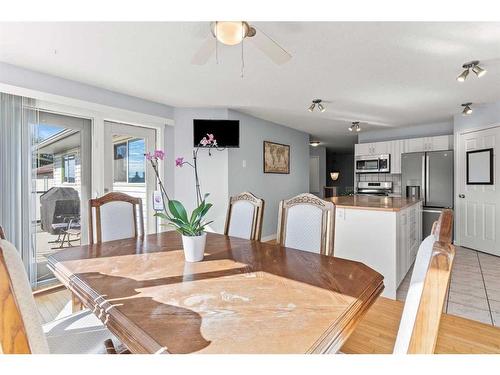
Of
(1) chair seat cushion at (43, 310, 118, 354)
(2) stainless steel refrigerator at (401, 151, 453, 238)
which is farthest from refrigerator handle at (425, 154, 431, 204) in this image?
(1) chair seat cushion at (43, 310, 118, 354)

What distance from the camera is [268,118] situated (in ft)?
16.3

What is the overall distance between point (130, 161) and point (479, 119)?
5.31m

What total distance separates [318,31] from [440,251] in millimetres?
1975

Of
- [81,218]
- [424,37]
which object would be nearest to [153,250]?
[81,218]

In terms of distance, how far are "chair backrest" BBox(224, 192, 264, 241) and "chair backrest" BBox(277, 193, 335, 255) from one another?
0.72 ft

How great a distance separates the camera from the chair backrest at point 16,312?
1.84ft

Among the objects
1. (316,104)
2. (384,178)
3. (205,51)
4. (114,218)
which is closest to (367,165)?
(384,178)

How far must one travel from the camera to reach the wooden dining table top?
75 centimetres

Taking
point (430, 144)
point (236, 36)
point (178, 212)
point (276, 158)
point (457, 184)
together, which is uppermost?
point (236, 36)

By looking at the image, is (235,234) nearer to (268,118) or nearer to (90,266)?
(90,266)

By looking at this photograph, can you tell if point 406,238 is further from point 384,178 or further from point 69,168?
point 69,168

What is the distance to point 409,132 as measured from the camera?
5633mm

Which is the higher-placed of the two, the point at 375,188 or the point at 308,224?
the point at 375,188

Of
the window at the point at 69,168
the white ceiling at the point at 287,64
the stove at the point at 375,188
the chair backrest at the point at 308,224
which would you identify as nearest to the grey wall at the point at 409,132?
the stove at the point at 375,188
